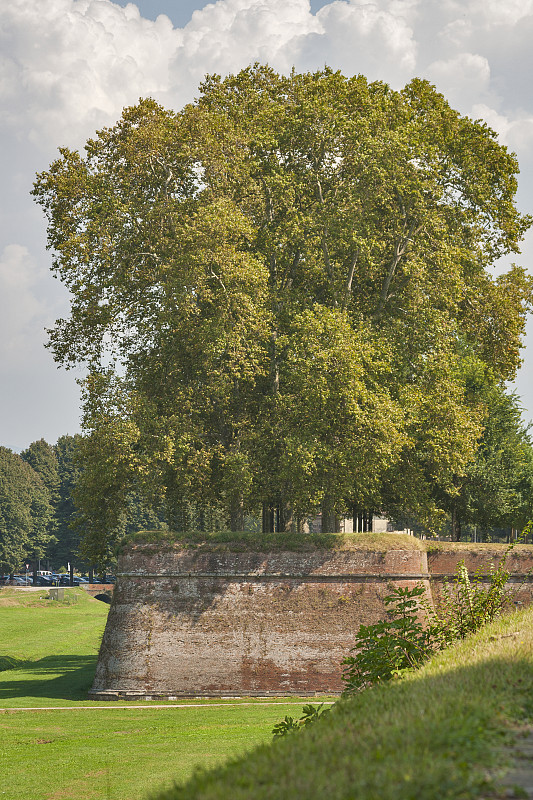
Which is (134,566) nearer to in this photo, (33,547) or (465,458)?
(465,458)

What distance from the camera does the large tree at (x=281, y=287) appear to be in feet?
77.9

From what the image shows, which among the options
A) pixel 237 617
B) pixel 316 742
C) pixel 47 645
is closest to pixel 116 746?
pixel 237 617

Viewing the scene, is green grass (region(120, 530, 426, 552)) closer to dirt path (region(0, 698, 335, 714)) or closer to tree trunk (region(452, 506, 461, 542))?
dirt path (region(0, 698, 335, 714))

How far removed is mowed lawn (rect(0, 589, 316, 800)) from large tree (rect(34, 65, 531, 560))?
6.26m

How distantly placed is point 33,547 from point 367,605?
63497 millimetres

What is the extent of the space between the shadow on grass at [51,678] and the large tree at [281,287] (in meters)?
5.65

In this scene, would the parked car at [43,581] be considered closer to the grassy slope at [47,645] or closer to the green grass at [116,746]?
the grassy slope at [47,645]

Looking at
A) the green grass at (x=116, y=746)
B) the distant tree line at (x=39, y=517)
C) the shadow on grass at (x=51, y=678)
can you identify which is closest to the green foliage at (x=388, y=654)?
the green grass at (x=116, y=746)

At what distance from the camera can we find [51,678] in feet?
86.5

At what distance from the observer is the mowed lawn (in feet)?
44.6

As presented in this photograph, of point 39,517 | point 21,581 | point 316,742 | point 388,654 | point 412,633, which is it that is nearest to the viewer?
point 316,742

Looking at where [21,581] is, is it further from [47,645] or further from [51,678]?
[51,678]

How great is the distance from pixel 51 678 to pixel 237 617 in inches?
319

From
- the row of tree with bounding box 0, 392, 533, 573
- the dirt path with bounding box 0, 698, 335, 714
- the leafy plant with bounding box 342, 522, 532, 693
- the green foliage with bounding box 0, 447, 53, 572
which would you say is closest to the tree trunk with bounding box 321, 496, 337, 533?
the row of tree with bounding box 0, 392, 533, 573
